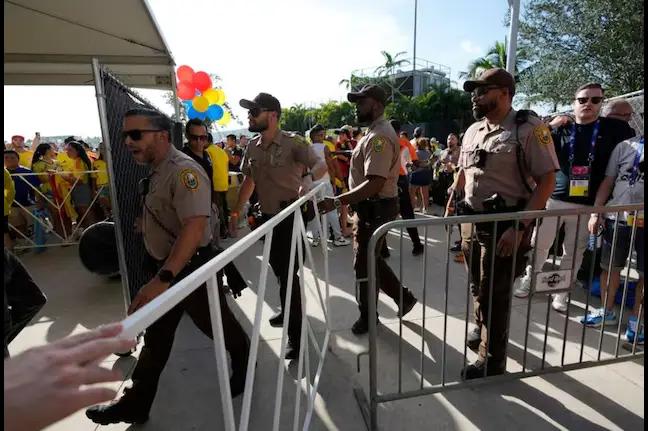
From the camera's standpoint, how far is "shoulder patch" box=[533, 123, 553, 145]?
7.57ft

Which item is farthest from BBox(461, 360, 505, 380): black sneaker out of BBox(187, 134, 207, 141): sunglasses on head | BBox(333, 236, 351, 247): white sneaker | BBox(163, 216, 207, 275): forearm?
BBox(333, 236, 351, 247): white sneaker

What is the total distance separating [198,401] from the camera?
245 centimetres

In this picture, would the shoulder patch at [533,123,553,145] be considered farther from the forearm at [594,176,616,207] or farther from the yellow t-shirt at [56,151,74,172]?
the yellow t-shirt at [56,151,74,172]

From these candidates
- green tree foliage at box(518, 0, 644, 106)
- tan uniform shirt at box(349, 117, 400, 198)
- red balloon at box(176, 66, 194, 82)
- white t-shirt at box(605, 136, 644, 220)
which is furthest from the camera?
green tree foliage at box(518, 0, 644, 106)

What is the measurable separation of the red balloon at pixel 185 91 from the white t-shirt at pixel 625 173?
6757 millimetres

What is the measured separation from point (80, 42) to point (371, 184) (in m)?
4.28

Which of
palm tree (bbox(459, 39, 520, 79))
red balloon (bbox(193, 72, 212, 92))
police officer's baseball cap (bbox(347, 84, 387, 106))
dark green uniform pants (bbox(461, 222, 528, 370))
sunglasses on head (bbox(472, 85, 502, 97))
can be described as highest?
palm tree (bbox(459, 39, 520, 79))

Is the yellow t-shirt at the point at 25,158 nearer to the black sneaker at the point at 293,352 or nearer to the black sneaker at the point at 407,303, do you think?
the black sneaker at the point at 293,352

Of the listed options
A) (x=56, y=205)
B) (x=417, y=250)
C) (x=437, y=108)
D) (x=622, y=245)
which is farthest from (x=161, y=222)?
(x=437, y=108)

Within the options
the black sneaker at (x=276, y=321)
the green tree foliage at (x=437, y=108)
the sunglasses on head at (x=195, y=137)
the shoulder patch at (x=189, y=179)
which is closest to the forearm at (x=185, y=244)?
the shoulder patch at (x=189, y=179)

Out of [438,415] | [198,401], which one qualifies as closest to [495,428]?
[438,415]

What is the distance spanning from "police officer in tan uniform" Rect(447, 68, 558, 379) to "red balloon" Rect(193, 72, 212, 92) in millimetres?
6170

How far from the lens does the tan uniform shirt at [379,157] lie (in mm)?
2824

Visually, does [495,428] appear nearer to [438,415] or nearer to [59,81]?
[438,415]
